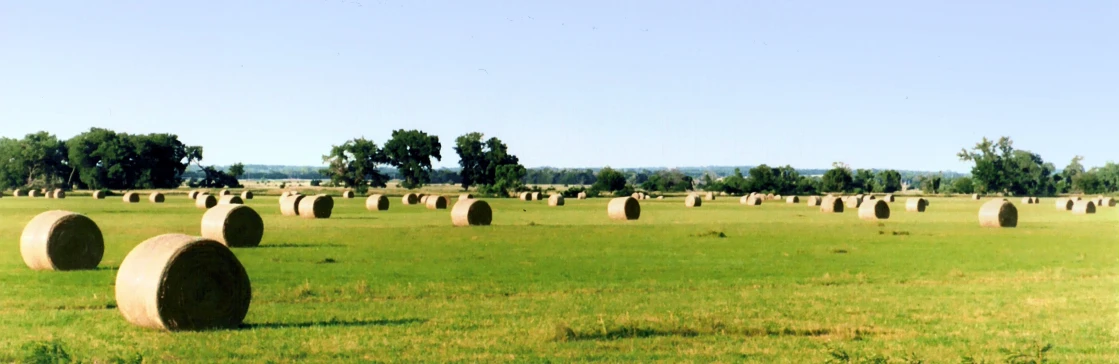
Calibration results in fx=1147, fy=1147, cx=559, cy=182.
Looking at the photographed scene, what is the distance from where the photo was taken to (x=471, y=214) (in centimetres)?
4916

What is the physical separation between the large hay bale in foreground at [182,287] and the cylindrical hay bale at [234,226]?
1696 centimetres

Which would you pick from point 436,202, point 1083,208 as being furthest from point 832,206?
point 436,202

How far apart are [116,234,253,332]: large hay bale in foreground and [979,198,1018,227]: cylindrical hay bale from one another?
39.1m

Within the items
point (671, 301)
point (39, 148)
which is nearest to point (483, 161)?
point (39, 148)

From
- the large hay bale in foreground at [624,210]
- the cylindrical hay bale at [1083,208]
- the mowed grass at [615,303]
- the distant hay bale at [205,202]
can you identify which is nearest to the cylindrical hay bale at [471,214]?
the large hay bale in foreground at [624,210]

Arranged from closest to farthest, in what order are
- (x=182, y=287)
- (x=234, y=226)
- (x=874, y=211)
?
1. (x=182, y=287)
2. (x=234, y=226)
3. (x=874, y=211)

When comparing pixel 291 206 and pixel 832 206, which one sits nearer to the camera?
pixel 291 206

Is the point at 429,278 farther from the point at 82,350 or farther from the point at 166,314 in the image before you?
the point at 82,350

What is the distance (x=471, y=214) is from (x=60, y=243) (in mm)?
24648

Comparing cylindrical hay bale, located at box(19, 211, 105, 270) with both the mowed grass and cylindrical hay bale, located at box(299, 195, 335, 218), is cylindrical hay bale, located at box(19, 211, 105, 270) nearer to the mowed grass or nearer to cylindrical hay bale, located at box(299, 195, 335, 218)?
the mowed grass

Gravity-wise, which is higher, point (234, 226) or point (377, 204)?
point (234, 226)

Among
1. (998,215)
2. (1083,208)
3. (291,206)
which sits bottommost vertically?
(291,206)

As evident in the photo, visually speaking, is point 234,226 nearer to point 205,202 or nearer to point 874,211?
point 874,211

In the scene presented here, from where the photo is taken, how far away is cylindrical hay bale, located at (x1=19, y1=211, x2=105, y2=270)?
2552cm
